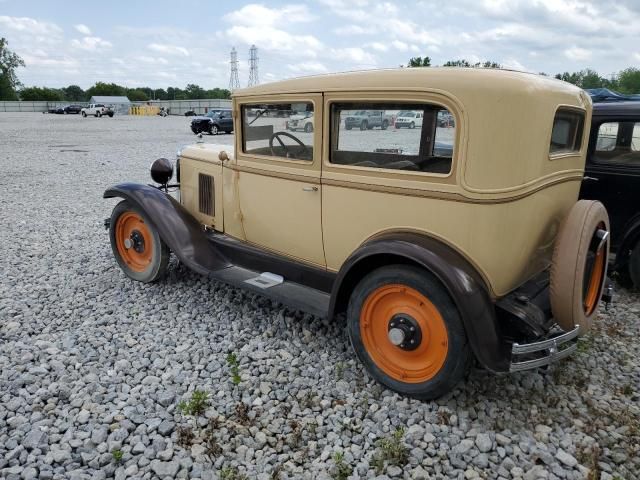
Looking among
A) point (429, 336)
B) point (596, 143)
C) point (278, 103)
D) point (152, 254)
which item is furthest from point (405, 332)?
point (596, 143)

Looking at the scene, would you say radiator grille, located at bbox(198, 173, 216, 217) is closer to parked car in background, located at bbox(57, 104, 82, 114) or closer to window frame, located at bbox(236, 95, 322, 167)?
window frame, located at bbox(236, 95, 322, 167)

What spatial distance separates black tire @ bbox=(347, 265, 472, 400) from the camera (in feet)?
8.91

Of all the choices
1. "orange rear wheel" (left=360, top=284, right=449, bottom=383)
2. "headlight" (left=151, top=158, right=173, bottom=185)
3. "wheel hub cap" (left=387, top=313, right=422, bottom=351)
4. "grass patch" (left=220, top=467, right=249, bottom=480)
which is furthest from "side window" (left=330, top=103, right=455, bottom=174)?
"headlight" (left=151, top=158, right=173, bottom=185)

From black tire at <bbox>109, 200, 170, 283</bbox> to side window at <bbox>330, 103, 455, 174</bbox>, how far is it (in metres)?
2.08

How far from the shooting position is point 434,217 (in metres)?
2.82

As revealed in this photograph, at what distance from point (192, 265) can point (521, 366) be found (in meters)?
2.67

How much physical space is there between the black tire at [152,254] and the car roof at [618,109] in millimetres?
4652

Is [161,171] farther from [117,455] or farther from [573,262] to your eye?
[573,262]

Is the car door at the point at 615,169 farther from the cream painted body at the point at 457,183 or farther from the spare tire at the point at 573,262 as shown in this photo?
the spare tire at the point at 573,262

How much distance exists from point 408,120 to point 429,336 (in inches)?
53.6

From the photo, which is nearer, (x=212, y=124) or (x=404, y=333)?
(x=404, y=333)

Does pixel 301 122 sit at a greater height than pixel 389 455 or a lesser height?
greater

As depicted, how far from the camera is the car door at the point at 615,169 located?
468 centimetres

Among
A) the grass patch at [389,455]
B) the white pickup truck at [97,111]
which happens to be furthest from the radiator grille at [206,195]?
the white pickup truck at [97,111]
